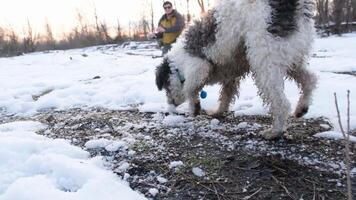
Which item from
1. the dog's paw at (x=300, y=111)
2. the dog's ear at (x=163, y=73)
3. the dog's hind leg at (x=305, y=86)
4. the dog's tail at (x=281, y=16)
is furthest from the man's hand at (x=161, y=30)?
the dog's tail at (x=281, y=16)

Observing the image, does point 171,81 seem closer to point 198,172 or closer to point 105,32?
point 198,172

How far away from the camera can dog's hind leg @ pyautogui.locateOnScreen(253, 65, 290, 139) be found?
4.36 m

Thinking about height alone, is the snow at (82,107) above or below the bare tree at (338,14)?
below

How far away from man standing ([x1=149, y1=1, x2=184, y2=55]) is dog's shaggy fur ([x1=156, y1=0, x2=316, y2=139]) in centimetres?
352

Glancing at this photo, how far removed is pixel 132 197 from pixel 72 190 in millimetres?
535

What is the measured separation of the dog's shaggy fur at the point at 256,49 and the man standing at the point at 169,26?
11.6 feet

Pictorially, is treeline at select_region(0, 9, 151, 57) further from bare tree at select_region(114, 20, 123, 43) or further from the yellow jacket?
the yellow jacket

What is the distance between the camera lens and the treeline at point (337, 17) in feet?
89.8

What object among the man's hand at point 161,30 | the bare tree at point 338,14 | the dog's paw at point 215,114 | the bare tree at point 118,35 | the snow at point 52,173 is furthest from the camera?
the bare tree at point 118,35

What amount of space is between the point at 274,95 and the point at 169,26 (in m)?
4.98

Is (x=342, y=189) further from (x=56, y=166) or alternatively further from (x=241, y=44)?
(x=56, y=166)

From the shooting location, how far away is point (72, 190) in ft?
11.7

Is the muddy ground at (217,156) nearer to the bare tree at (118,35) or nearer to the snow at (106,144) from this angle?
the snow at (106,144)

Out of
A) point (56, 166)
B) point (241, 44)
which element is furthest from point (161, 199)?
point (241, 44)
